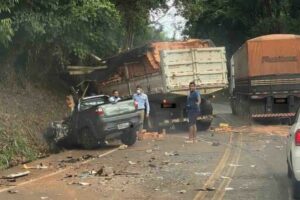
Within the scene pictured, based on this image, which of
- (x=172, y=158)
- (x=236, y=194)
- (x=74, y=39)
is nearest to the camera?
(x=236, y=194)

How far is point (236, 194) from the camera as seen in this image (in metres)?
8.97

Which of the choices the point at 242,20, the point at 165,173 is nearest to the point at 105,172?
the point at 165,173

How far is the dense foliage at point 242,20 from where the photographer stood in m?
43.8

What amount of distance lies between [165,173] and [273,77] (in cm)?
1308

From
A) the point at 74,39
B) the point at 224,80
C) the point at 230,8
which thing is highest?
the point at 230,8

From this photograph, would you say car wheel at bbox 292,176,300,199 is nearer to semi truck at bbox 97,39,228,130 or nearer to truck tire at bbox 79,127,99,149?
truck tire at bbox 79,127,99,149

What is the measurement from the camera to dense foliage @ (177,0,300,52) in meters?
43.8

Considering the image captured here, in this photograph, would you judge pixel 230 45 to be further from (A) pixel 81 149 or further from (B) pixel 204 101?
(A) pixel 81 149

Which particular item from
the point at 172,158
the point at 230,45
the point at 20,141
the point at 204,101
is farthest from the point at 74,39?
the point at 230,45

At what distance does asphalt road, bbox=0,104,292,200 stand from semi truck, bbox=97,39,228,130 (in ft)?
13.8

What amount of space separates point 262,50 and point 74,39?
302 inches

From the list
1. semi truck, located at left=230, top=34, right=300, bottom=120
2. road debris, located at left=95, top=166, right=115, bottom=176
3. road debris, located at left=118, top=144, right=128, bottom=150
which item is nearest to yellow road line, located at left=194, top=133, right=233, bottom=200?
road debris, located at left=95, top=166, right=115, bottom=176

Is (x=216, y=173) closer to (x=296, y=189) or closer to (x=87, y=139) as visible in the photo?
(x=296, y=189)

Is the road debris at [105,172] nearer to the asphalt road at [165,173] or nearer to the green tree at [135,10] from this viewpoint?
the asphalt road at [165,173]
